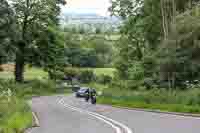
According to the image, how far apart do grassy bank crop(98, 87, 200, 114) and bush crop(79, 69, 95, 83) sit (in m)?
74.1

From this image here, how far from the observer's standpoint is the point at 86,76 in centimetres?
12506

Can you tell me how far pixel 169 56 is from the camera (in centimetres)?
4403

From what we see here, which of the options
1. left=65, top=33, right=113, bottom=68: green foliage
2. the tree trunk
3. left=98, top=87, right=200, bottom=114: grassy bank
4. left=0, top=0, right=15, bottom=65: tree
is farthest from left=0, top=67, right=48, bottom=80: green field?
left=98, top=87, right=200, bottom=114: grassy bank

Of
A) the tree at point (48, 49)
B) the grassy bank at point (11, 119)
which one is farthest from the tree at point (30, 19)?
the grassy bank at point (11, 119)

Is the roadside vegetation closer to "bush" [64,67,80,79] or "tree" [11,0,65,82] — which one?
"tree" [11,0,65,82]

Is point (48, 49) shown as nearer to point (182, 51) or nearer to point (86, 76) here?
point (86, 76)

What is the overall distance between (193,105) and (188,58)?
13.6 meters

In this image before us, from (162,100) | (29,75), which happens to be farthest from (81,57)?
(162,100)

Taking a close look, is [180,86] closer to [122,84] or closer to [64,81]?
[122,84]

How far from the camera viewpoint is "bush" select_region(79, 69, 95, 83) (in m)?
124

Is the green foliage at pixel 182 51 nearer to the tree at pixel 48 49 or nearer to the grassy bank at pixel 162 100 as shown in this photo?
the grassy bank at pixel 162 100

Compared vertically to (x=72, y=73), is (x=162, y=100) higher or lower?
higher

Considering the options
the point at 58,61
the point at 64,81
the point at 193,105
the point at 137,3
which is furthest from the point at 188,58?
the point at 64,81

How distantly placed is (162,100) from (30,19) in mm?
49750
